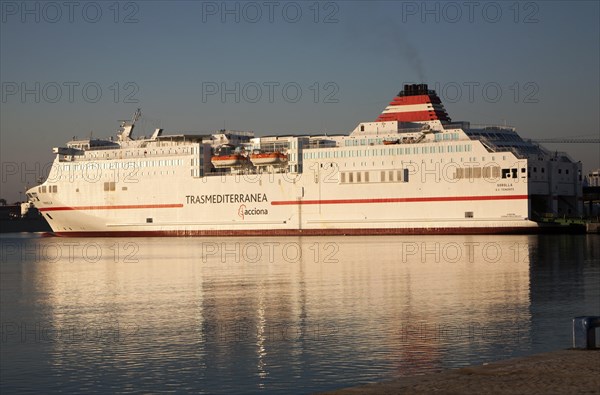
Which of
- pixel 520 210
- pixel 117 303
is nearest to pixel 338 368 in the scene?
pixel 117 303

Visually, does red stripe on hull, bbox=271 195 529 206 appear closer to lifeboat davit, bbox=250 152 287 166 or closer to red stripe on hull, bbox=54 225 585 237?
red stripe on hull, bbox=54 225 585 237

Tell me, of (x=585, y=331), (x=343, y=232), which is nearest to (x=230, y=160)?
(x=343, y=232)

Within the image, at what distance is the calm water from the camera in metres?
14.0

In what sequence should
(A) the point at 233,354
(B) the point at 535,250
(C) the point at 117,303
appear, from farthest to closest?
(B) the point at 535,250 → (C) the point at 117,303 → (A) the point at 233,354

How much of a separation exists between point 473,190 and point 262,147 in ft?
53.0

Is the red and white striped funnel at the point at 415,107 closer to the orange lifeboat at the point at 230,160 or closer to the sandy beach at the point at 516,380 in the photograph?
the orange lifeboat at the point at 230,160

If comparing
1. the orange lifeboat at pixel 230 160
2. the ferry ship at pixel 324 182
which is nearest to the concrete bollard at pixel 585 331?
the ferry ship at pixel 324 182

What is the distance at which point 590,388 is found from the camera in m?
9.58

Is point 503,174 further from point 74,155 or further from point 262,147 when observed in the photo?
point 74,155

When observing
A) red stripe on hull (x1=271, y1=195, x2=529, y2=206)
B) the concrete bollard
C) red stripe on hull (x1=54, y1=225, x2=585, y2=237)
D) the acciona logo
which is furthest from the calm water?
the acciona logo

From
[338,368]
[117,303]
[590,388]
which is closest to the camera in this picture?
[590,388]

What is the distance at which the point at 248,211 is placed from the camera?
6084 centimetres

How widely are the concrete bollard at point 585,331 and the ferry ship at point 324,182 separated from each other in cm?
4071

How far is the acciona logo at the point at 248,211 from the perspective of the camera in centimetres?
6031
